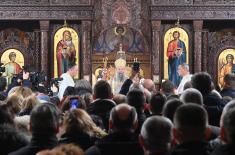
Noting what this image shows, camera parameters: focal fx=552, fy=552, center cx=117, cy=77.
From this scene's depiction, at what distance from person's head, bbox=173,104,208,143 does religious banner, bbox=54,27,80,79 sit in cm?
1652

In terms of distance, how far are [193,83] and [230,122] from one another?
11.5 ft

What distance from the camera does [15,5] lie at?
68.3 feet

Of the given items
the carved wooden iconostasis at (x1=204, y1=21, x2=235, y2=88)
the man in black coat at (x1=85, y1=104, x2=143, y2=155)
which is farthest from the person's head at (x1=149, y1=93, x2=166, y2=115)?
the carved wooden iconostasis at (x1=204, y1=21, x2=235, y2=88)

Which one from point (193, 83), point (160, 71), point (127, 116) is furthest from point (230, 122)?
point (160, 71)

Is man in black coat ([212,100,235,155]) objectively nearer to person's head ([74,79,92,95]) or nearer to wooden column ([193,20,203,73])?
person's head ([74,79,92,95])

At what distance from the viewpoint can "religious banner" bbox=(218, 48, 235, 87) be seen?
21188 mm

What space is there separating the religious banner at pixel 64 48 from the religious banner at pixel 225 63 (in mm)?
5501

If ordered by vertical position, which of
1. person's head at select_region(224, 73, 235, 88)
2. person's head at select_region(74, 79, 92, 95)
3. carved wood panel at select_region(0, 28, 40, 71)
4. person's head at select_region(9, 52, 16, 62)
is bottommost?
person's head at select_region(74, 79, 92, 95)

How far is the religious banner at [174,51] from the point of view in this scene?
20641 mm

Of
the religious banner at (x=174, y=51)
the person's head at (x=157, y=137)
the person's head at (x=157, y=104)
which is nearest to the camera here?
the person's head at (x=157, y=137)

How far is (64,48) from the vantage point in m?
20.7

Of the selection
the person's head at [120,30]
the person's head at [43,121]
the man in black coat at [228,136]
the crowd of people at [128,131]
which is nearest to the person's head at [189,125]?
the crowd of people at [128,131]

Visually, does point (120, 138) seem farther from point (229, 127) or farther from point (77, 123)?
point (229, 127)

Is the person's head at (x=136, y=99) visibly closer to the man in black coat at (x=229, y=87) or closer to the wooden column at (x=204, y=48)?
the man in black coat at (x=229, y=87)
